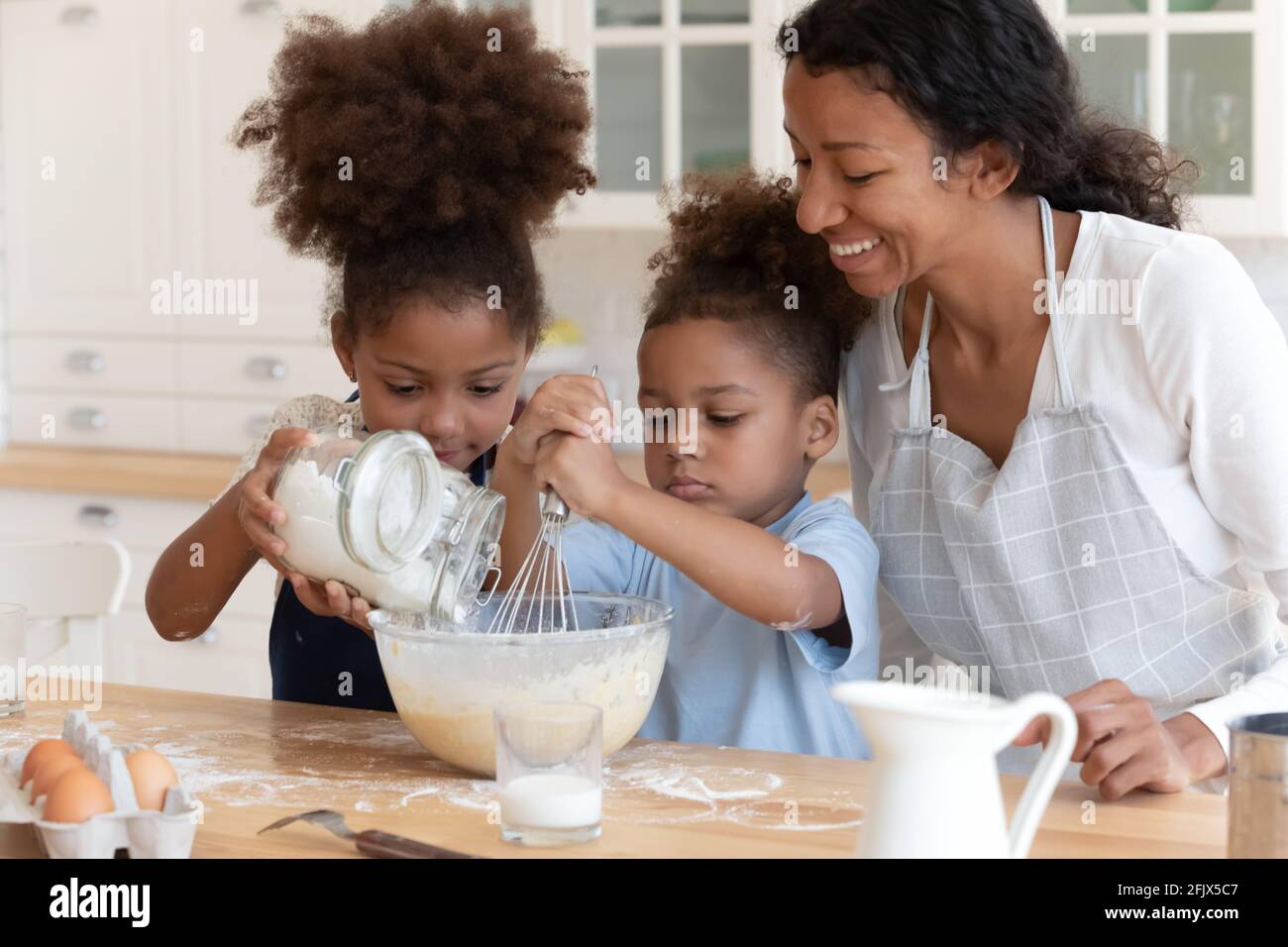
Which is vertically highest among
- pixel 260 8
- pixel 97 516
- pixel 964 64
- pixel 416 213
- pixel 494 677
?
pixel 260 8

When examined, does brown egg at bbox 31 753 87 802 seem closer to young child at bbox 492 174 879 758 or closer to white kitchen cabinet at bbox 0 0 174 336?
young child at bbox 492 174 879 758

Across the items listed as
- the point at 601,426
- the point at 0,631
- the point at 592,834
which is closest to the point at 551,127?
the point at 601,426

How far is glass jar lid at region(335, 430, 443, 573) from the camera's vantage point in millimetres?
1048

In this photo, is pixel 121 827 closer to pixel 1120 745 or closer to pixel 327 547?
pixel 327 547

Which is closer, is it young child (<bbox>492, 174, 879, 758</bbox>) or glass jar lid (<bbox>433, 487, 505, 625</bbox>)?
glass jar lid (<bbox>433, 487, 505, 625</bbox>)

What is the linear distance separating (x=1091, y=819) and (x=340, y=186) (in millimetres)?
955

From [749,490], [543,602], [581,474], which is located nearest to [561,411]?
[581,474]

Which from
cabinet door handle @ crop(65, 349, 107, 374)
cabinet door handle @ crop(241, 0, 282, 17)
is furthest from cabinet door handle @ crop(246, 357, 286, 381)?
cabinet door handle @ crop(241, 0, 282, 17)

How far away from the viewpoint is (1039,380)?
1.42 metres

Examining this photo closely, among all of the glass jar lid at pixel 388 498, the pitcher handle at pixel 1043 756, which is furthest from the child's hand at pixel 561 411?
the pitcher handle at pixel 1043 756

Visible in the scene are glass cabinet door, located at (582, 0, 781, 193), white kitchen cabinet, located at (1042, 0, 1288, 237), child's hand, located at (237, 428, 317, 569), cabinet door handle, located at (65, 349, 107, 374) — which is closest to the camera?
child's hand, located at (237, 428, 317, 569)

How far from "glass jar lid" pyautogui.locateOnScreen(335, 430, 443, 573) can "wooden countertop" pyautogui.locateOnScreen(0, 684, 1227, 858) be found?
0.56 feet

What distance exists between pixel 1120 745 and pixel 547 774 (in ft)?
1.40

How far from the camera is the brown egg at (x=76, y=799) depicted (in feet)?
2.96
